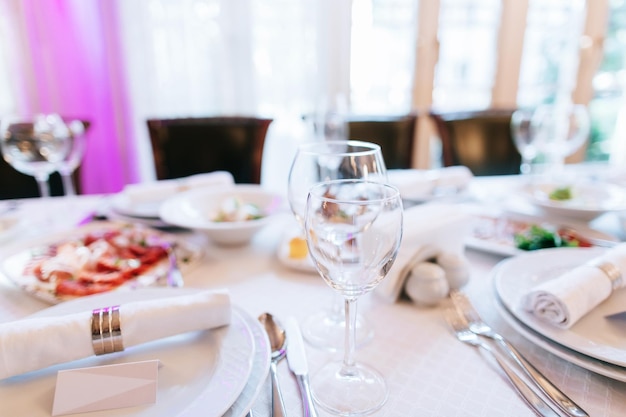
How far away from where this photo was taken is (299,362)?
1.47 feet

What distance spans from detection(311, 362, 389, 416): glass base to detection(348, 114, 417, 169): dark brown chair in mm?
1266

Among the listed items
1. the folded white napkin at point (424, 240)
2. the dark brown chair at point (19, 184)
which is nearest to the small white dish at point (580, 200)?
the folded white napkin at point (424, 240)

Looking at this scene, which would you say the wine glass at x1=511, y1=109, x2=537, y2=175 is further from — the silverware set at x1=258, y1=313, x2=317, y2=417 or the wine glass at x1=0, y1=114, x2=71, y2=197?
the wine glass at x1=0, y1=114, x2=71, y2=197

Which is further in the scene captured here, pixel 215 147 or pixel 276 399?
pixel 215 147

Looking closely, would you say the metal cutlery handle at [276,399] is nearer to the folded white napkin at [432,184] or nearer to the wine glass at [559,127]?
the folded white napkin at [432,184]

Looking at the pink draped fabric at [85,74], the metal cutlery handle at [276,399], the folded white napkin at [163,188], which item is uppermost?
the pink draped fabric at [85,74]

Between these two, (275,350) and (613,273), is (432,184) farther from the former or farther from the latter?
(275,350)

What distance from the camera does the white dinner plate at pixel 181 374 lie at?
1.17ft

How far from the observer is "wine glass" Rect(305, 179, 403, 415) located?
391 mm

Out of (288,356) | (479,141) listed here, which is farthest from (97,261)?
(479,141)

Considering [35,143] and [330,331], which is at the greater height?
[35,143]

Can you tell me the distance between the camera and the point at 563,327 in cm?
46

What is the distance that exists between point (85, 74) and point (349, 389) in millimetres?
2102

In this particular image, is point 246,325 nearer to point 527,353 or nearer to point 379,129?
point 527,353
